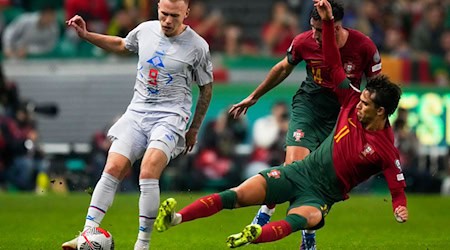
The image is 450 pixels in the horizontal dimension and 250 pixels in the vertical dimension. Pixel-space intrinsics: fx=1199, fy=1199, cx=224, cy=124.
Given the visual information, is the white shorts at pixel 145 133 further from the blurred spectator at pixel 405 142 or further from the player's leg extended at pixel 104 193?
Result: the blurred spectator at pixel 405 142

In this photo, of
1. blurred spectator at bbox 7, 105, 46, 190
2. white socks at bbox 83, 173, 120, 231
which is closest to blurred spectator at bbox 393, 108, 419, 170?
blurred spectator at bbox 7, 105, 46, 190

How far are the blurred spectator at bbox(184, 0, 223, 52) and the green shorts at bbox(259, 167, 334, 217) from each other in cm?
1475

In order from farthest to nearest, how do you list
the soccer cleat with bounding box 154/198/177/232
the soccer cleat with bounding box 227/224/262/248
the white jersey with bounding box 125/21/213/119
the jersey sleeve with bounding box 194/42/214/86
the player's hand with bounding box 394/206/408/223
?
1. the jersey sleeve with bounding box 194/42/214/86
2. the white jersey with bounding box 125/21/213/119
3. the player's hand with bounding box 394/206/408/223
4. the soccer cleat with bounding box 154/198/177/232
5. the soccer cleat with bounding box 227/224/262/248

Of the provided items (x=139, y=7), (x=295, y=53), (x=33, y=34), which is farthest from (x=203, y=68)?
(x=139, y=7)

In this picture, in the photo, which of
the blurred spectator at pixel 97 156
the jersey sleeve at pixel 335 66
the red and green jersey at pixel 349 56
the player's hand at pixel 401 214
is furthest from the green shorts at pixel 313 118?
the blurred spectator at pixel 97 156

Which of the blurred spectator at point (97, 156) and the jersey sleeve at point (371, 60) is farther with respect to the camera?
the blurred spectator at point (97, 156)

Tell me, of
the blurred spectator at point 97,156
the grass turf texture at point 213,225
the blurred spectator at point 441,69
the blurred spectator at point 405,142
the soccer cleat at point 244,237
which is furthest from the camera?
the blurred spectator at point 441,69

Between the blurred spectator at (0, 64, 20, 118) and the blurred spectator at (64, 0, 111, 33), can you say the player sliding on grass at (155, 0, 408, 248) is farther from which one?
the blurred spectator at (64, 0, 111, 33)

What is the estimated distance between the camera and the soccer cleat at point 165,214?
10.4 m

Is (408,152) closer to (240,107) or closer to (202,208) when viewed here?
(240,107)

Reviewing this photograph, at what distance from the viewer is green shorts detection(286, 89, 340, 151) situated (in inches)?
518

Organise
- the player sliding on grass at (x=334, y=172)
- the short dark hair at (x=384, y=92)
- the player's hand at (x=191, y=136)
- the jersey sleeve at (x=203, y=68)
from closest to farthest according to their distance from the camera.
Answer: the player sliding on grass at (x=334, y=172), the short dark hair at (x=384, y=92), the jersey sleeve at (x=203, y=68), the player's hand at (x=191, y=136)

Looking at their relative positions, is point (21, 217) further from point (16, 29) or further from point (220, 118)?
point (16, 29)

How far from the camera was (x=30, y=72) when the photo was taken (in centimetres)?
2538
